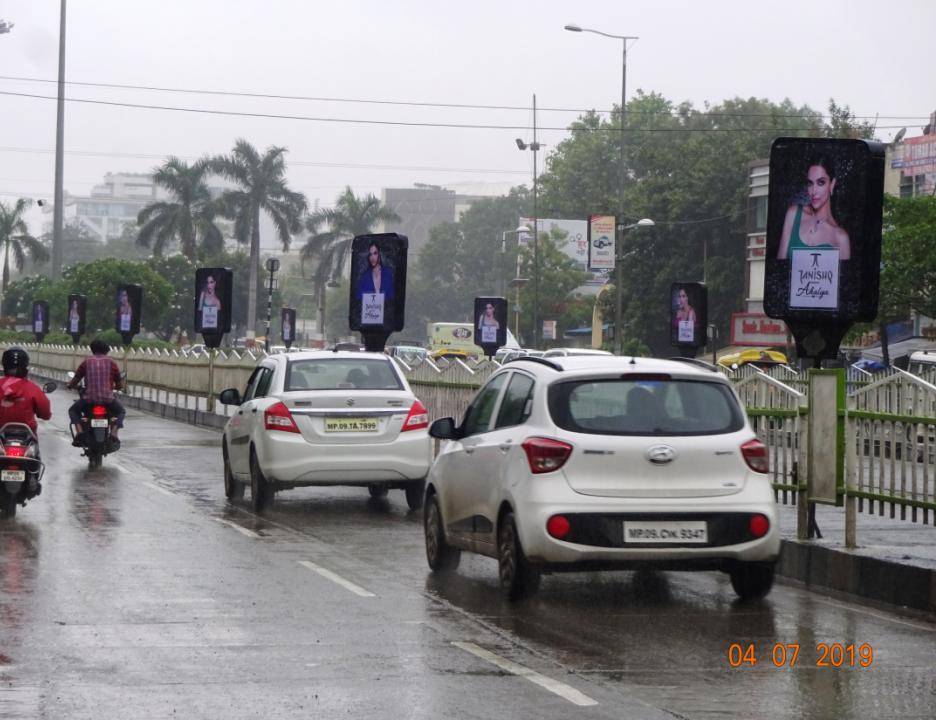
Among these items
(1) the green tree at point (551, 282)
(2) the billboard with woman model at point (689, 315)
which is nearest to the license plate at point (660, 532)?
(2) the billboard with woman model at point (689, 315)

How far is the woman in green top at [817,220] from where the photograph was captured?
13.4 meters

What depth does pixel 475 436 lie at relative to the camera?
11578 millimetres

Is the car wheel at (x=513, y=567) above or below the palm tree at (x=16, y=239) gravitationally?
below

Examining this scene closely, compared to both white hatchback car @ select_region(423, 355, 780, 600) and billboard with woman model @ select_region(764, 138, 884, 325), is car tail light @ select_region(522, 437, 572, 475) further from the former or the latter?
billboard with woman model @ select_region(764, 138, 884, 325)

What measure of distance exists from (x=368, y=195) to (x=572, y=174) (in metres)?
15.0

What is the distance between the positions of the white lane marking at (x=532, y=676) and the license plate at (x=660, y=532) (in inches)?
62.4

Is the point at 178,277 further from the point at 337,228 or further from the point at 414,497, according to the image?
the point at 414,497

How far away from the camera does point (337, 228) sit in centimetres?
11450

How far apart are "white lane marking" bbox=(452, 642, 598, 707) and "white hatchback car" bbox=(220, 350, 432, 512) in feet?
25.2

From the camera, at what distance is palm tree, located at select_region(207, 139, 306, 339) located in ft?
335

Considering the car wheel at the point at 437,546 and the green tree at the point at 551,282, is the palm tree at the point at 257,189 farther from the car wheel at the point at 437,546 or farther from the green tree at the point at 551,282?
the car wheel at the point at 437,546

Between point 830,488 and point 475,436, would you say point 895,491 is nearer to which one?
point 830,488
